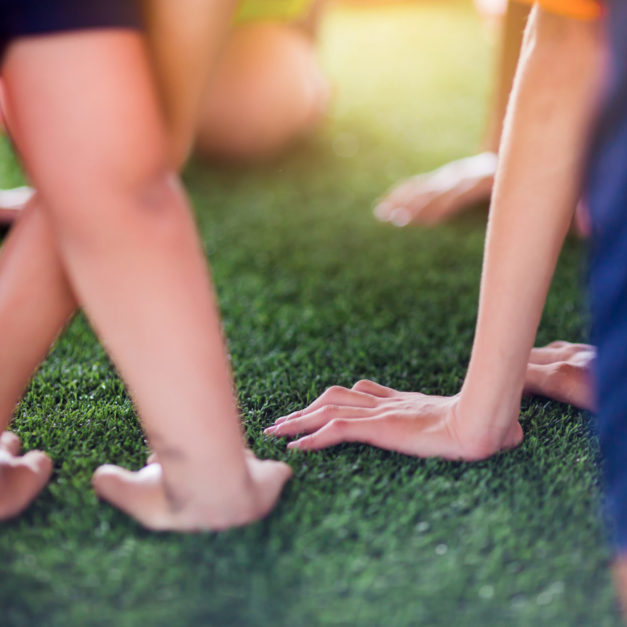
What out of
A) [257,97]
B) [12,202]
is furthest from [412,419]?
[257,97]

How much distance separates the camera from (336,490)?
33.7 inches

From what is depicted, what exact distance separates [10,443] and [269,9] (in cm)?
160

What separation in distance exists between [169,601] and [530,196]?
53 cm

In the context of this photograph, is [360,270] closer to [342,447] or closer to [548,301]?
[548,301]

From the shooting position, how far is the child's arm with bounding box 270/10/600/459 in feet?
2.60

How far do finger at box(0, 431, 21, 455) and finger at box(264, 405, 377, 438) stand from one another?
288mm

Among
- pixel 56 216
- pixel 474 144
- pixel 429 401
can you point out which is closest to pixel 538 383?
pixel 429 401

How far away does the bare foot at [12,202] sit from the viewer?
1.61 metres

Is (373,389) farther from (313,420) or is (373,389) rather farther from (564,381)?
(564,381)

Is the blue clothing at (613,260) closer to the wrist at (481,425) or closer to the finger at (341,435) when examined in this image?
the wrist at (481,425)

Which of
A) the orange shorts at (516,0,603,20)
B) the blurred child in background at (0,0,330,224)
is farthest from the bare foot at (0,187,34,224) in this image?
the orange shorts at (516,0,603,20)

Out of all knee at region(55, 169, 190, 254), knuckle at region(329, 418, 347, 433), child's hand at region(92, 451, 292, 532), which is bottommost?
knuckle at region(329, 418, 347, 433)

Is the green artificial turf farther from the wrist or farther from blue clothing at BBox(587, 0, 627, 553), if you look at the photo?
blue clothing at BBox(587, 0, 627, 553)

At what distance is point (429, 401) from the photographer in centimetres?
96
